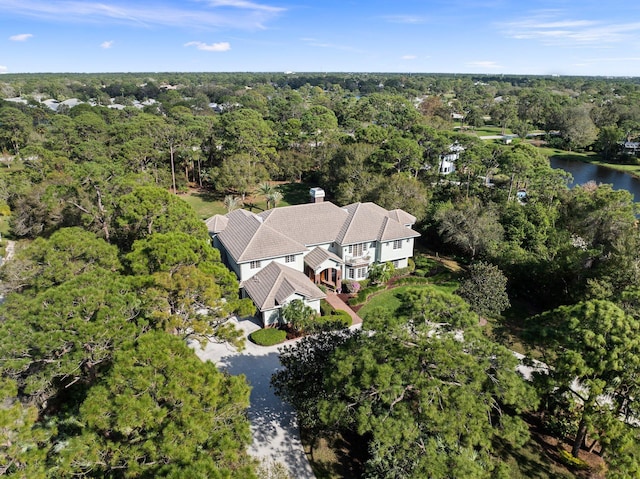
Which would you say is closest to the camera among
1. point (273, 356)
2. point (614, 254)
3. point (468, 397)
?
point (468, 397)

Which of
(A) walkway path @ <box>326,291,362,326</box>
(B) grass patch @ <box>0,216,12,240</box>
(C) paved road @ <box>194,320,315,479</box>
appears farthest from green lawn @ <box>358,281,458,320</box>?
(B) grass patch @ <box>0,216,12,240</box>

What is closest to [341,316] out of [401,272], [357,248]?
[357,248]

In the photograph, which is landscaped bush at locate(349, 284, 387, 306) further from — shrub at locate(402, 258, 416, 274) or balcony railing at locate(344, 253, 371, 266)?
shrub at locate(402, 258, 416, 274)

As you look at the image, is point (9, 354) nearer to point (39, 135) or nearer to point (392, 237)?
point (392, 237)

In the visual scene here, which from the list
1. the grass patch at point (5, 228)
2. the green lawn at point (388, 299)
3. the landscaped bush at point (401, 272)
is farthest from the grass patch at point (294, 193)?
the grass patch at point (5, 228)

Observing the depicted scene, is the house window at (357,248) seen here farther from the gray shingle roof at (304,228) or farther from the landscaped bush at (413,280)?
the landscaped bush at (413,280)

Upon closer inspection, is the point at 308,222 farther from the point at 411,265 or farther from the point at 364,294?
the point at 411,265

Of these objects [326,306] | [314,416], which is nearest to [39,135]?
[326,306]
